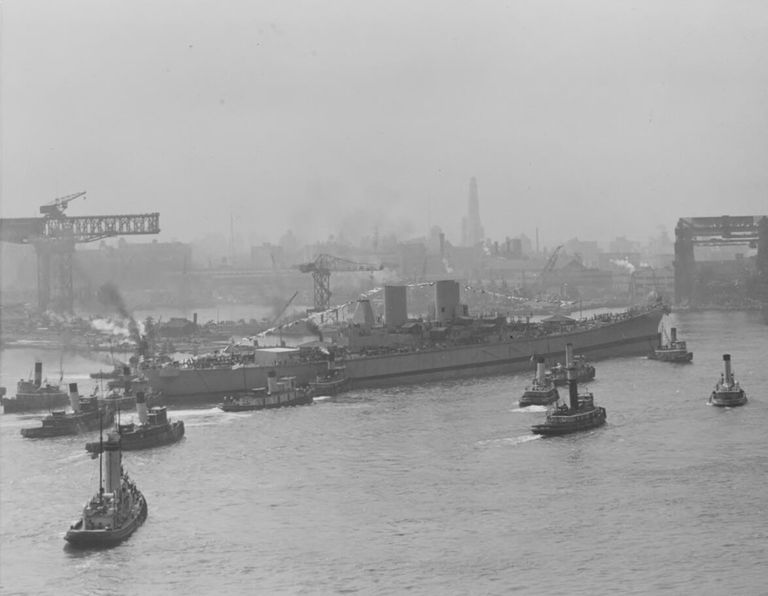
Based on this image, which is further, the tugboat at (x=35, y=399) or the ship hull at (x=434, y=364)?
the ship hull at (x=434, y=364)

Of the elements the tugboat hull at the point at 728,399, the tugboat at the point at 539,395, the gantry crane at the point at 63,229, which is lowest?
the tugboat hull at the point at 728,399

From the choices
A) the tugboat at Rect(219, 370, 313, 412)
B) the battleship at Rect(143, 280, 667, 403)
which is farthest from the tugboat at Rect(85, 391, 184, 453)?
the battleship at Rect(143, 280, 667, 403)

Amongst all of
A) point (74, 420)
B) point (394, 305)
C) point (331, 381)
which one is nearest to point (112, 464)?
point (74, 420)

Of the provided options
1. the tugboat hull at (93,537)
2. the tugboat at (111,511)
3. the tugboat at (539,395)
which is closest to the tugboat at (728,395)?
the tugboat at (539,395)

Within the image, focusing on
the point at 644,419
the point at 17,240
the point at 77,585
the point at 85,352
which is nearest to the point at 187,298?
the point at 17,240

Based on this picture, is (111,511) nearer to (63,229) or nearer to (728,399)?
(728,399)

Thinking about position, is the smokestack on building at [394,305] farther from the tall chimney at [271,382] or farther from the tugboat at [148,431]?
the tugboat at [148,431]

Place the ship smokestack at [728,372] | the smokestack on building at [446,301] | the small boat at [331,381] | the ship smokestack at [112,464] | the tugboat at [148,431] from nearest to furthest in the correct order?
the ship smokestack at [112,464] → the tugboat at [148,431] → the ship smokestack at [728,372] → the small boat at [331,381] → the smokestack on building at [446,301]
